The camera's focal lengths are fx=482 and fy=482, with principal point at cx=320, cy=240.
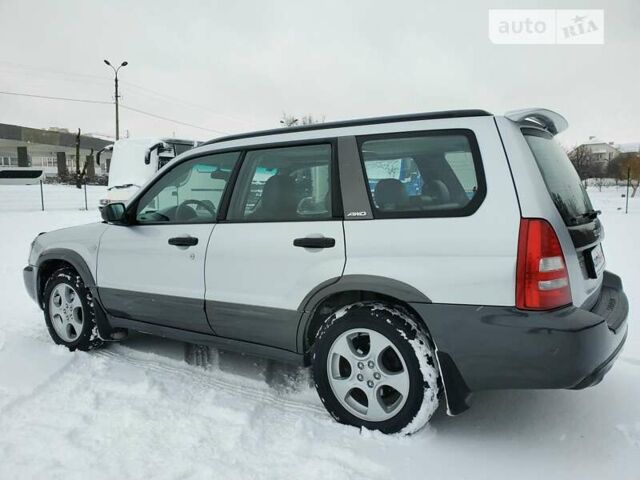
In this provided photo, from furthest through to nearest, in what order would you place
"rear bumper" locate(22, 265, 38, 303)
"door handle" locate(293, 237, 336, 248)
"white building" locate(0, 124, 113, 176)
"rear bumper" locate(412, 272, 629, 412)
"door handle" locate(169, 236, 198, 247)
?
"white building" locate(0, 124, 113, 176), "rear bumper" locate(22, 265, 38, 303), "door handle" locate(169, 236, 198, 247), "door handle" locate(293, 237, 336, 248), "rear bumper" locate(412, 272, 629, 412)

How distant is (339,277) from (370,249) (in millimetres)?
241

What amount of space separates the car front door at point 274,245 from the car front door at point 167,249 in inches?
5.9

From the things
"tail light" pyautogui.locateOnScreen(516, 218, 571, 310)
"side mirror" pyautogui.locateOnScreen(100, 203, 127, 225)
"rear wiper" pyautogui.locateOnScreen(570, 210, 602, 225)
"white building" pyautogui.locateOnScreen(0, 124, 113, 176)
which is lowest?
"tail light" pyautogui.locateOnScreen(516, 218, 571, 310)

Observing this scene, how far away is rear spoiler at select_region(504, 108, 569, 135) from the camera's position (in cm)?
→ 258

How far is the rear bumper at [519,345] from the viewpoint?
2238mm

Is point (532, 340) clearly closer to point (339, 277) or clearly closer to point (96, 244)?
point (339, 277)

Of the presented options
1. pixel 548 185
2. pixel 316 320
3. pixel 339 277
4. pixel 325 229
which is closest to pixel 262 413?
pixel 316 320

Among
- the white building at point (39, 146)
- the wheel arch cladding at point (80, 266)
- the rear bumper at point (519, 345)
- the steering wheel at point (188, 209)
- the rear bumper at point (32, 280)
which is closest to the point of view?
the rear bumper at point (519, 345)

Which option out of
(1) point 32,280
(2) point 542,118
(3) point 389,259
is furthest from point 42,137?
(2) point 542,118

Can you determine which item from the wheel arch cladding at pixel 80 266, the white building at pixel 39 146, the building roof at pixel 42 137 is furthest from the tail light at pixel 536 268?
the building roof at pixel 42 137

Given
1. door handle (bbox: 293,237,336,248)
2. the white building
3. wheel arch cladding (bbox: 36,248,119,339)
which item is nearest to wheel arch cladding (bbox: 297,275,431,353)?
door handle (bbox: 293,237,336,248)

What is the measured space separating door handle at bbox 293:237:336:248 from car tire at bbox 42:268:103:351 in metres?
2.09

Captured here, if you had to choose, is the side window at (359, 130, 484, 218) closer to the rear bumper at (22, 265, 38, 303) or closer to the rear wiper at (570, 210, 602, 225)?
the rear wiper at (570, 210, 602, 225)

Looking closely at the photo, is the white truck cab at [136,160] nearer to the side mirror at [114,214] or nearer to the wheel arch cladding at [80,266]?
the wheel arch cladding at [80,266]
